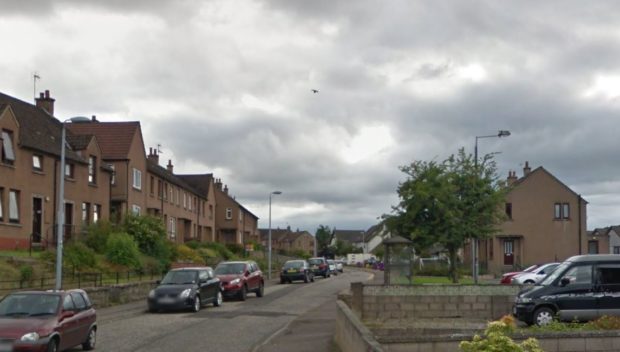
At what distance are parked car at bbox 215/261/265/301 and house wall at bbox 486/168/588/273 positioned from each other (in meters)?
32.2

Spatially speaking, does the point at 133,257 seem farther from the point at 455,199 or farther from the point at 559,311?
the point at 559,311

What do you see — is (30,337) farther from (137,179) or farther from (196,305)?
(137,179)

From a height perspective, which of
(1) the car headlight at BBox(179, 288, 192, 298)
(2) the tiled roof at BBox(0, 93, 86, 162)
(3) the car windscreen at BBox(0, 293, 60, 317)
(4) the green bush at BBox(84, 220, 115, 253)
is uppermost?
(2) the tiled roof at BBox(0, 93, 86, 162)

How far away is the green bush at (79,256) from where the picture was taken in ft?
103

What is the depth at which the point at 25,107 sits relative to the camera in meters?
42.2

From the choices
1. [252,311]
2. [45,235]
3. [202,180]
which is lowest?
[252,311]

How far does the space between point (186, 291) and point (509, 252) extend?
137 ft

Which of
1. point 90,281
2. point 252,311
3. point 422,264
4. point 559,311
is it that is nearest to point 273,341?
point 559,311

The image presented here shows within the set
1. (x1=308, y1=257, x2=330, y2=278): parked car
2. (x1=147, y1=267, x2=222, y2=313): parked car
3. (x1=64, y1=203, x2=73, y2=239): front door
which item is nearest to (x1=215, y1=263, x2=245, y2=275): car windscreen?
(x1=147, y1=267, x2=222, y2=313): parked car

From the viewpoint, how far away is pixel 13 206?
1401 inches

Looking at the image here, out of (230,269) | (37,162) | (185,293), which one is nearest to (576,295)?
(185,293)

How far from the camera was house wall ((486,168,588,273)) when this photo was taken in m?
62.1

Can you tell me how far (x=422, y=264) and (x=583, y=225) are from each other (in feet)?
58.2

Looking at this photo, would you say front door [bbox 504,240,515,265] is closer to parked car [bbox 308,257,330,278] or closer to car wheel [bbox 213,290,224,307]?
parked car [bbox 308,257,330,278]
